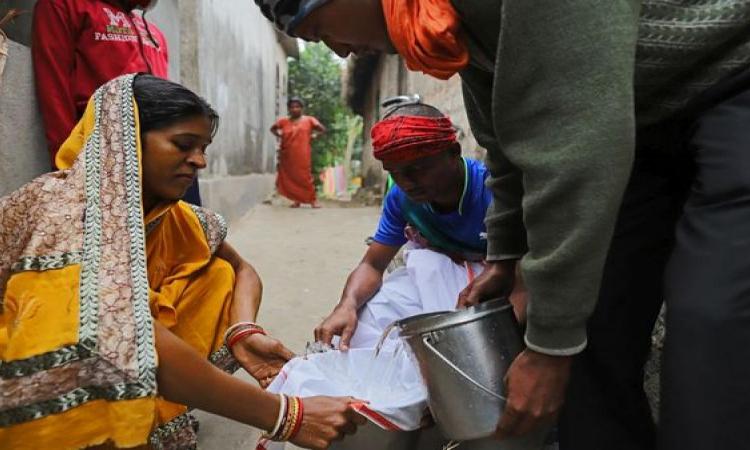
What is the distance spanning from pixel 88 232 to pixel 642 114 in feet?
3.65

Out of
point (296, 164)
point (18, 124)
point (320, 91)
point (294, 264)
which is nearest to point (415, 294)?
point (18, 124)

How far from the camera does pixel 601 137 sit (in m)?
0.83

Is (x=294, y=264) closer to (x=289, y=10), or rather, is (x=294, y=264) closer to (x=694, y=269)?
(x=289, y=10)

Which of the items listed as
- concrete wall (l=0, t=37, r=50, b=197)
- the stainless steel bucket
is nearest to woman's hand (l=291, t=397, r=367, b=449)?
the stainless steel bucket

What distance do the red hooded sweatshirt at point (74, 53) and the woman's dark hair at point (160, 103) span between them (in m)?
0.83

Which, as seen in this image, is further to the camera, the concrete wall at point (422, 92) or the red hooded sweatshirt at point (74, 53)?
the concrete wall at point (422, 92)

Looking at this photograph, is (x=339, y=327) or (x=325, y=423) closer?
(x=325, y=423)

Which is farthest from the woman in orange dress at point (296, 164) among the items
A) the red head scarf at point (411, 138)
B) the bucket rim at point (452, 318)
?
the bucket rim at point (452, 318)

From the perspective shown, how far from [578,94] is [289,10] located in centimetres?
55

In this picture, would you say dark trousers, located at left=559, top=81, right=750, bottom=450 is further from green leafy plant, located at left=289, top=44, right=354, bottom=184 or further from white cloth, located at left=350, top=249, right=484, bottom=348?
green leafy plant, located at left=289, top=44, right=354, bottom=184

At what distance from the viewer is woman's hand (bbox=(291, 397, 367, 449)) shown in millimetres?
1323

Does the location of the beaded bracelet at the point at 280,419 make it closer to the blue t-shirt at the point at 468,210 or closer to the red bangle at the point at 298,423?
the red bangle at the point at 298,423

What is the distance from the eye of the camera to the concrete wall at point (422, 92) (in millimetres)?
4344

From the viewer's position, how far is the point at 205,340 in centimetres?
170
